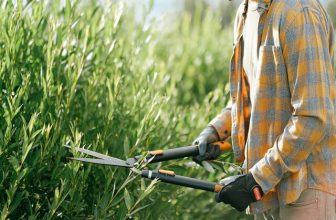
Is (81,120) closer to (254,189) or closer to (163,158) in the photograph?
(163,158)

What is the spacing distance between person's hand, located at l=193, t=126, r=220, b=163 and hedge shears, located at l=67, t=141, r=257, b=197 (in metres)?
0.02

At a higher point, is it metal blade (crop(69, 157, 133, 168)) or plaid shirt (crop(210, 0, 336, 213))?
plaid shirt (crop(210, 0, 336, 213))

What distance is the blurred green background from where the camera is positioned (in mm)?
3742

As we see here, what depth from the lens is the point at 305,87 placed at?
3.10 m

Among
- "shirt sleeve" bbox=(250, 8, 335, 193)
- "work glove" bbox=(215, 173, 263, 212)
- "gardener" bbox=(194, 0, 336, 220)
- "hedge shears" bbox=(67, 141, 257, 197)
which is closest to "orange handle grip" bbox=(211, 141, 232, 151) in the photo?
"hedge shears" bbox=(67, 141, 257, 197)

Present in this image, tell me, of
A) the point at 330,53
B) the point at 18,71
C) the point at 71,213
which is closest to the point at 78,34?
the point at 18,71

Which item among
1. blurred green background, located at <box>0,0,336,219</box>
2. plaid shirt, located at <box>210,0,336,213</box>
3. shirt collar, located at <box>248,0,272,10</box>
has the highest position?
shirt collar, located at <box>248,0,272,10</box>

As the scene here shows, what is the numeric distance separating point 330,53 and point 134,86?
164 cm

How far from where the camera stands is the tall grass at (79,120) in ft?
12.3

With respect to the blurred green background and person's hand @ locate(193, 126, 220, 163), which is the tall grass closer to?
the blurred green background

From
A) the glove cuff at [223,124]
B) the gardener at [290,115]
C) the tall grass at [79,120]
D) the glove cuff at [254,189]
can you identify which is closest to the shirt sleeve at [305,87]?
the gardener at [290,115]

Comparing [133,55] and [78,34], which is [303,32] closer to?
[78,34]

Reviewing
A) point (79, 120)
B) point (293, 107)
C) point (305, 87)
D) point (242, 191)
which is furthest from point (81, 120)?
point (305, 87)

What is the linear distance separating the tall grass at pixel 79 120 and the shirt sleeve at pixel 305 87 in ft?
2.13
